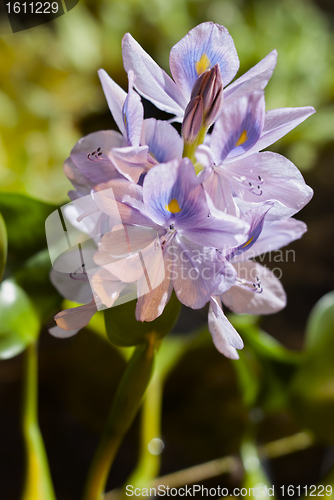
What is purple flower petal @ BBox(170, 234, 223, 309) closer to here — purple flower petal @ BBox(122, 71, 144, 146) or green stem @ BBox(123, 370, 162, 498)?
purple flower petal @ BBox(122, 71, 144, 146)

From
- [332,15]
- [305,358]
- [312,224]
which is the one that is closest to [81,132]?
[312,224]

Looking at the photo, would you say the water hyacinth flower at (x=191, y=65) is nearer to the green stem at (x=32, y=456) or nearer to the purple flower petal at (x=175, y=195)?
the purple flower petal at (x=175, y=195)

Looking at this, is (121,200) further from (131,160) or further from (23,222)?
(23,222)

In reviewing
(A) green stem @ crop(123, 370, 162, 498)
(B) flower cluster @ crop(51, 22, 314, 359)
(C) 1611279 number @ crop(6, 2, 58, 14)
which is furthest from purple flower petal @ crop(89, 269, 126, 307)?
(C) 1611279 number @ crop(6, 2, 58, 14)

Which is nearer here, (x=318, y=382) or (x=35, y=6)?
(x=318, y=382)

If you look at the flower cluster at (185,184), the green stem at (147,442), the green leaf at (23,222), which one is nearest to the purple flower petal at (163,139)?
the flower cluster at (185,184)

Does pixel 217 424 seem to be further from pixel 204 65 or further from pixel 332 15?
pixel 332 15

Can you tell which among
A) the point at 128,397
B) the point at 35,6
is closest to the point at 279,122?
the point at 128,397
